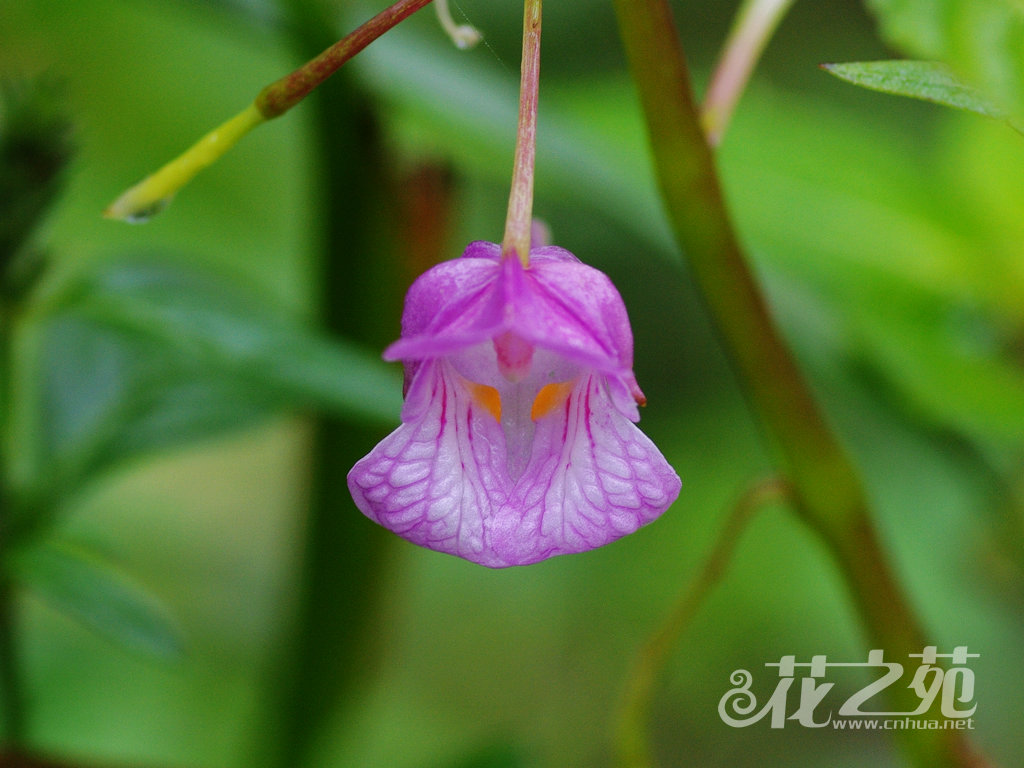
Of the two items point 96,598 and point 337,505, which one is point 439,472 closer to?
point 96,598

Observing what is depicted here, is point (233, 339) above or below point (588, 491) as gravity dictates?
above

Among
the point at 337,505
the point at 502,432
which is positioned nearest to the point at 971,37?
the point at 502,432

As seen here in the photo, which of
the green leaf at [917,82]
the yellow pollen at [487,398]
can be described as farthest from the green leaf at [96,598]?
the green leaf at [917,82]

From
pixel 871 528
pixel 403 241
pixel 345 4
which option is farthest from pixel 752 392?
pixel 345 4

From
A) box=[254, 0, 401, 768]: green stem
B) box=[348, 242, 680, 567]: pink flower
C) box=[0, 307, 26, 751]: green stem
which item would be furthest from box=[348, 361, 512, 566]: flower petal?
box=[254, 0, 401, 768]: green stem

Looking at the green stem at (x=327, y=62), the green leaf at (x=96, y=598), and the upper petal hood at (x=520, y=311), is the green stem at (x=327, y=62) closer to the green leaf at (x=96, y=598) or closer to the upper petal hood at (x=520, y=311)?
the upper petal hood at (x=520, y=311)

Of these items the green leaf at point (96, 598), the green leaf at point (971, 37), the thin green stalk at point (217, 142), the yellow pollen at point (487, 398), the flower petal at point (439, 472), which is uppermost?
→ the green leaf at point (971, 37)
